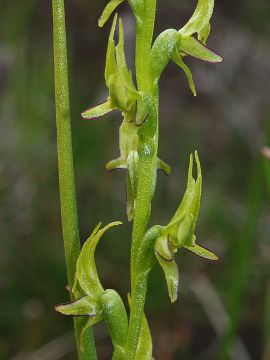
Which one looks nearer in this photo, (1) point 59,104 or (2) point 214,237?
(1) point 59,104

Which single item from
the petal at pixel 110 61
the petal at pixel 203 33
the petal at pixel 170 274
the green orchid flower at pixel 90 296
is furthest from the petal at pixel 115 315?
the petal at pixel 203 33

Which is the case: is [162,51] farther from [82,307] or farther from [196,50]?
[82,307]

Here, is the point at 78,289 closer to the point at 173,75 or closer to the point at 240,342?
the point at 240,342

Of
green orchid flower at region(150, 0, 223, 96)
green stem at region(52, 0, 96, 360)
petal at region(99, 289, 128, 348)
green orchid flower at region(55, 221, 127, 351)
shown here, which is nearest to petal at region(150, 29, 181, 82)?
green orchid flower at region(150, 0, 223, 96)

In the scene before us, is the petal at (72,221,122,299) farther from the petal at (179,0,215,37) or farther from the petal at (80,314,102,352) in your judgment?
the petal at (179,0,215,37)

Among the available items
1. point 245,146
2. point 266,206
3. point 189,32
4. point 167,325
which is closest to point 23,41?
point 245,146

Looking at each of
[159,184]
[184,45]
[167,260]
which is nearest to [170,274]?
[167,260]
